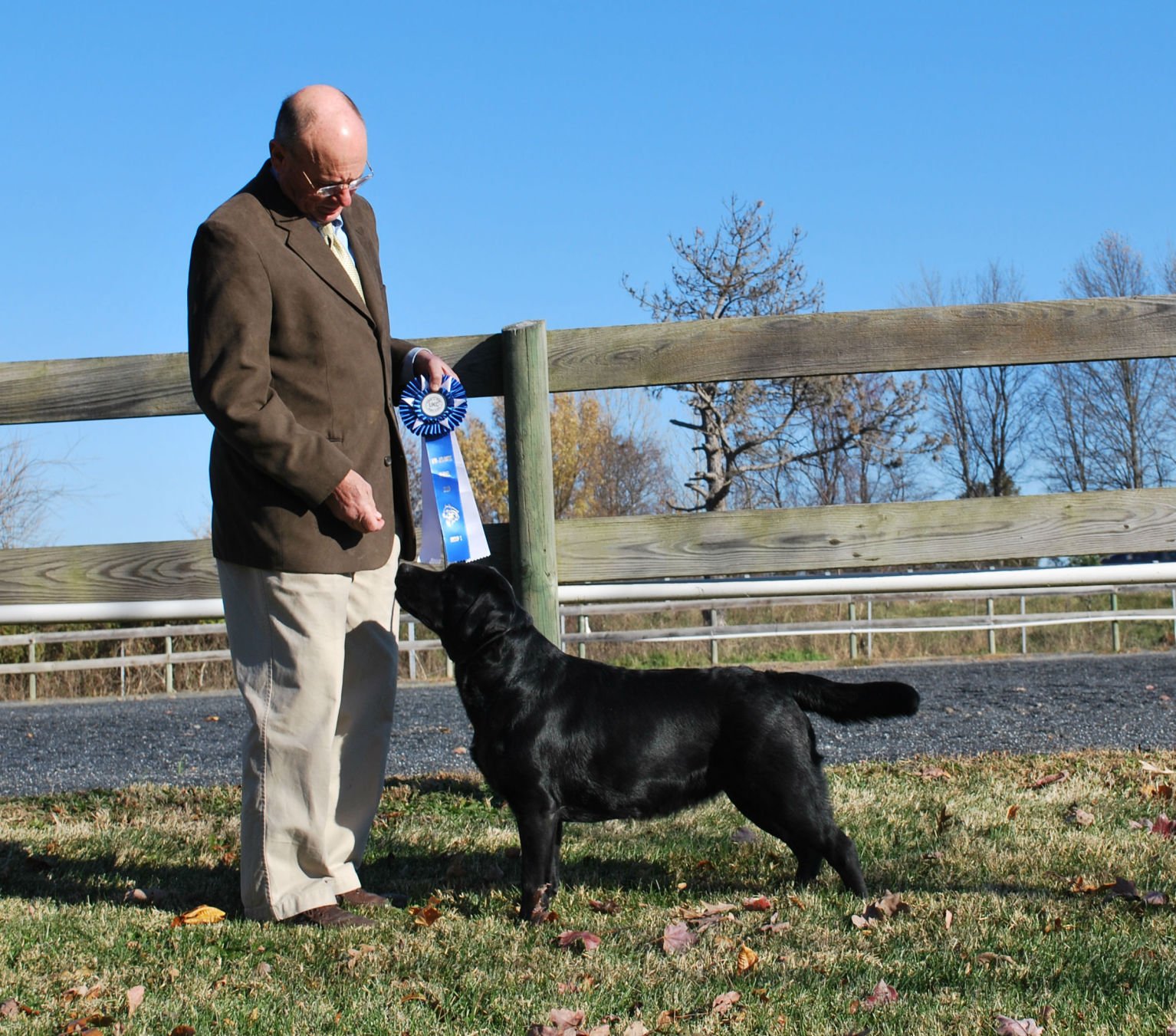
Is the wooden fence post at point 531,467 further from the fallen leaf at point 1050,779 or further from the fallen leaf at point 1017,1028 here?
the fallen leaf at point 1050,779

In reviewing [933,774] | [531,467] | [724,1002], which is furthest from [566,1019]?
[933,774]

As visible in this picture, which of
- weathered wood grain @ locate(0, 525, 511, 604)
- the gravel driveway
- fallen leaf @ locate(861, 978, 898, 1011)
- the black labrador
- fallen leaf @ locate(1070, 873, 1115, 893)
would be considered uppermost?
weathered wood grain @ locate(0, 525, 511, 604)

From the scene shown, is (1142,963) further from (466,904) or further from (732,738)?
(466,904)

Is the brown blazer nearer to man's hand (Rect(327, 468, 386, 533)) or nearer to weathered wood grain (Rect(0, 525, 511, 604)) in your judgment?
man's hand (Rect(327, 468, 386, 533))

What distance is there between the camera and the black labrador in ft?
11.7

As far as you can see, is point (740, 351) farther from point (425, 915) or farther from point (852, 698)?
point (425, 915)

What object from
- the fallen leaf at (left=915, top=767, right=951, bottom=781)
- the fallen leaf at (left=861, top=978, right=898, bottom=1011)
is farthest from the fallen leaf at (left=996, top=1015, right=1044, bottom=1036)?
the fallen leaf at (left=915, top=767, right=951, bottom=781)

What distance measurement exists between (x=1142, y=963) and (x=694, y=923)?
117cm

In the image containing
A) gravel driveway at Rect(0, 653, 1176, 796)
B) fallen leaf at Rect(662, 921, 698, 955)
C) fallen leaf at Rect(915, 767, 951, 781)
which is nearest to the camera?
fallen leaf at Rect(662, 921, 698, 955)

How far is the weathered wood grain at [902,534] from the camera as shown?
422cm

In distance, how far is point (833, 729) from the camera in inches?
280

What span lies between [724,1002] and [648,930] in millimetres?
615

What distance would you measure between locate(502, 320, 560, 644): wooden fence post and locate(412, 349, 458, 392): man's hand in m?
0.37

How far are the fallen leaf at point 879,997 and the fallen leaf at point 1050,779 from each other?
2.59 metres
